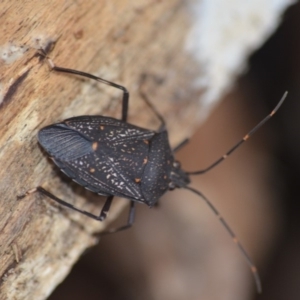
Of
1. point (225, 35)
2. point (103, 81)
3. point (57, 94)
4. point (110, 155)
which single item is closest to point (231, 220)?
point (225, 35)

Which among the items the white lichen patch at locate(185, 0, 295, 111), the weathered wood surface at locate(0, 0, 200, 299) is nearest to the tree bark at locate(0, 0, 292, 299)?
the weathered wood surface at locate(0, 0, 200, 299)

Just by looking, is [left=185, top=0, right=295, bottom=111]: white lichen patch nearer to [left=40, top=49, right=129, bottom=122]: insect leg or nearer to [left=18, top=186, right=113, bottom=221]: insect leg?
[left=40, top=49, right=129, bottom=122]: insect leg

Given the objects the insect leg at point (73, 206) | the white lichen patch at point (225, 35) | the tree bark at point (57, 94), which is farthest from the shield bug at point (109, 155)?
the white lichen patch at point (225, 35)

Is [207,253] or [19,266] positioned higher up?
[19,266]

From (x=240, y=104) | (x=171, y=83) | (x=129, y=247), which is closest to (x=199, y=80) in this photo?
(x=171, y=83)

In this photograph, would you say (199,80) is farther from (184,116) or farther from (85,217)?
(85,217)

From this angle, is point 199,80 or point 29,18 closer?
point 29,18

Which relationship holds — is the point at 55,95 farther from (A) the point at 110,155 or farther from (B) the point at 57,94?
(A) the point at 110,155
